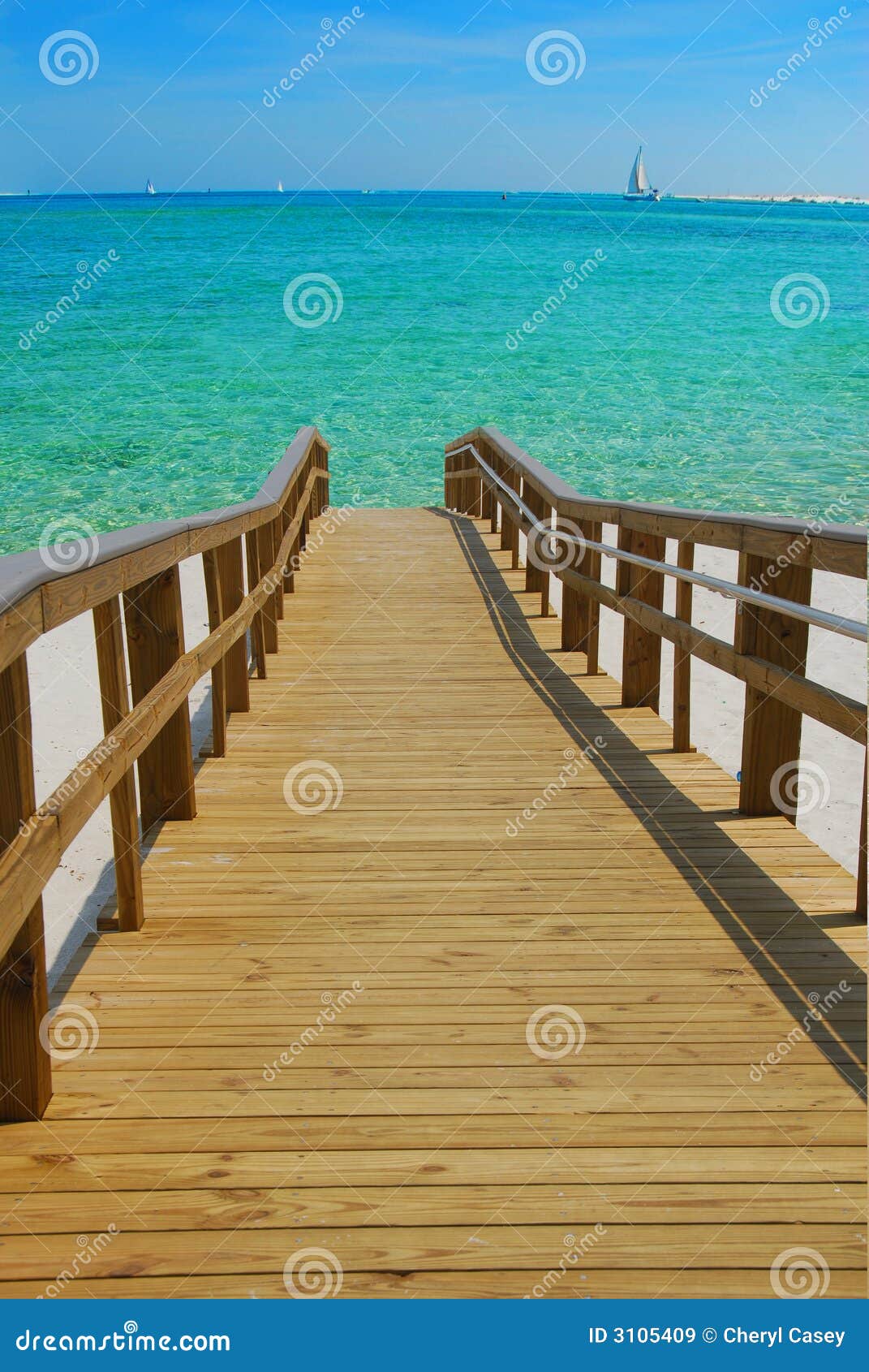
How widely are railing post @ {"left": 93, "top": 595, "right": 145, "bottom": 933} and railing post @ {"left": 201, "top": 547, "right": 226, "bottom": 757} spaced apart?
1585 mm

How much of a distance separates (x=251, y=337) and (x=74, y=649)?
3097 cm

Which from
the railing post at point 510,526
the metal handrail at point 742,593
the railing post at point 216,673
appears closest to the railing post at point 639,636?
the metal handrail at point 742,593

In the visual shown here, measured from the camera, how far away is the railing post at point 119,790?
2.78 meters

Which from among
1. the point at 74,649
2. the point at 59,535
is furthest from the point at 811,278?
the point at 74,649

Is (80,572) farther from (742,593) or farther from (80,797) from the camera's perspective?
(742,593)

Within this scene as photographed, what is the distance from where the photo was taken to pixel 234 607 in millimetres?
5133
